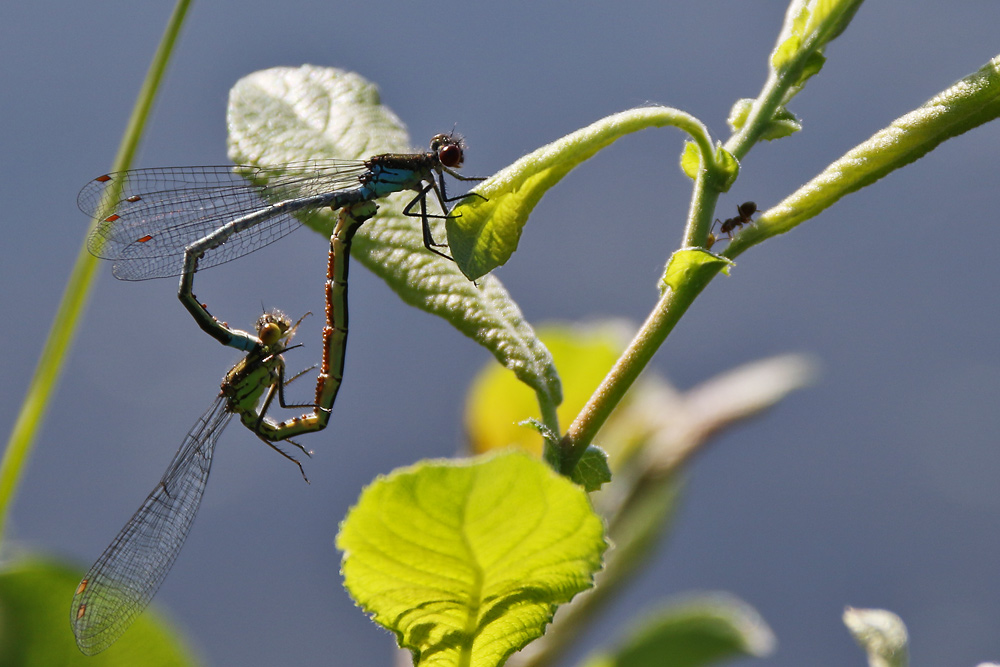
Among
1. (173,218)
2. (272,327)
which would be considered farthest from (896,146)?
(173,218)

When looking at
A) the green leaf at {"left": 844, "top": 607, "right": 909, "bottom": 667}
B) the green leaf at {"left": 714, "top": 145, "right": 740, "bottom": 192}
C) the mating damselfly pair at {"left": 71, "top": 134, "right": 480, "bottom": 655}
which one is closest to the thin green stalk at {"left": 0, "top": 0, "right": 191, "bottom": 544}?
the mating damselfly pair at {"left": 71, "top": 134, "right": 480, "bottom": 655}

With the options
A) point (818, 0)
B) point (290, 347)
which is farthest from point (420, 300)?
point (290, 347)

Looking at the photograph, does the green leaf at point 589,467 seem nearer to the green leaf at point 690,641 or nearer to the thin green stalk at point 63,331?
the green leaf at point 690,641

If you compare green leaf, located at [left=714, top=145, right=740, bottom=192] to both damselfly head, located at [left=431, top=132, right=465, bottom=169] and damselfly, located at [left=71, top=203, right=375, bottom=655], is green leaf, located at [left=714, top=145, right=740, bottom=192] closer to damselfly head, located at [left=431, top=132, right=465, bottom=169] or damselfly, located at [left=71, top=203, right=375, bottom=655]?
damselfly, located at [left=71, top=203, right=375, bottom=655]

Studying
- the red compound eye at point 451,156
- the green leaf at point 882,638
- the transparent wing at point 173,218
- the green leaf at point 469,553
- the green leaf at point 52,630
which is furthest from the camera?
the transparent wing at point 173,218

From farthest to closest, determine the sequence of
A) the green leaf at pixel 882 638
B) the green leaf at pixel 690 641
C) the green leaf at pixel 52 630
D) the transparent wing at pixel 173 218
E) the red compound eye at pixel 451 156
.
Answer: the transparent wing at pixel 173 218 < the red compound eye at pixel 451 156 < the green leaf at pixel 690 641 < the green leaf at pixel 52 630 < the green leaf at pixel 882 638

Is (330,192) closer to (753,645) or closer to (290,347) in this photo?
(290,347)

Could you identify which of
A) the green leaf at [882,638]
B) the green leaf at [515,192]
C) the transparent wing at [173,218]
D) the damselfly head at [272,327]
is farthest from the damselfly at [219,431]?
the green leaf at [882,638]
